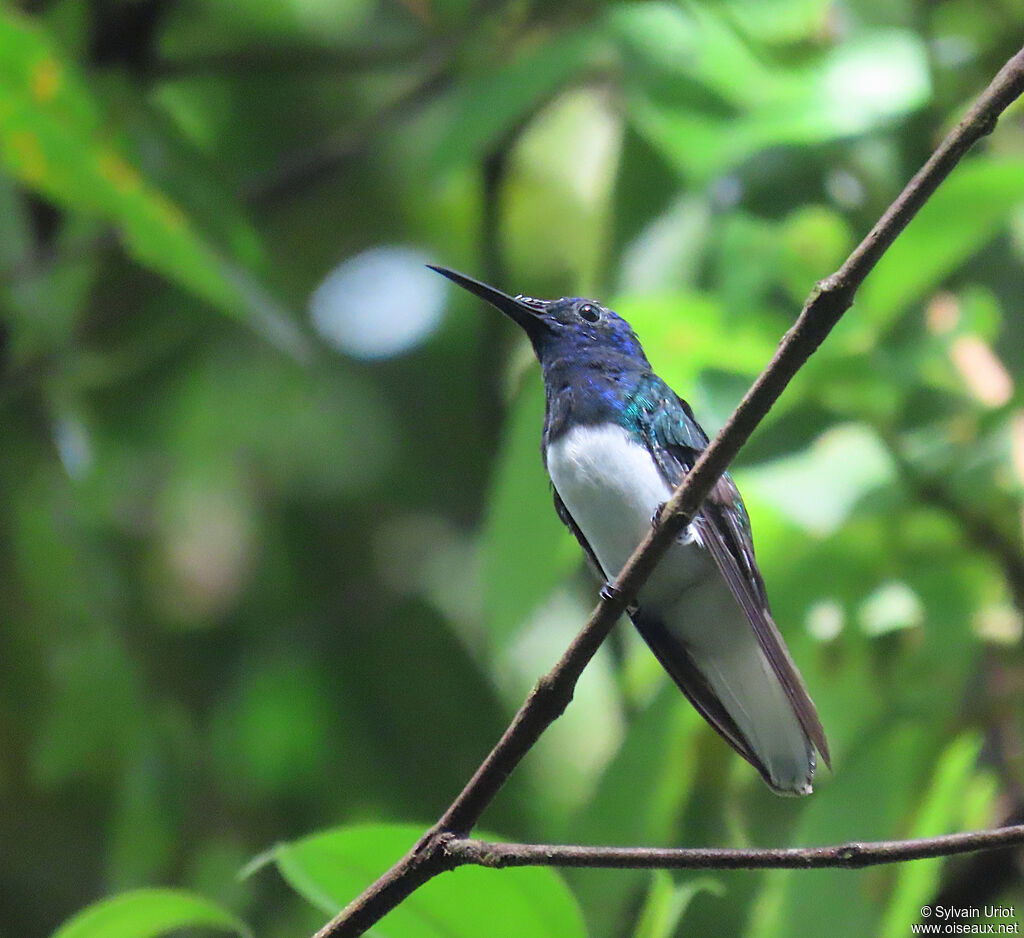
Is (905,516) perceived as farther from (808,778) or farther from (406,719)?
(406,719)

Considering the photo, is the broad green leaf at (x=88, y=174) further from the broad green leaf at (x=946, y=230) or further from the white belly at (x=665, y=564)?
the broad green leaf at (x=946, y=230)

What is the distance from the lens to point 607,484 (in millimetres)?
1665

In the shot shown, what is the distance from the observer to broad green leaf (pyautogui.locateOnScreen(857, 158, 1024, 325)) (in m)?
1.87

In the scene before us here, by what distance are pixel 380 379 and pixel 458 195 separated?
1.73 ft

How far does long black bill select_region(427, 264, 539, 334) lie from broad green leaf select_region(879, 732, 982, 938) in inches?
34.1

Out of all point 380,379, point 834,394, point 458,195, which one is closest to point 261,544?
point 380,379

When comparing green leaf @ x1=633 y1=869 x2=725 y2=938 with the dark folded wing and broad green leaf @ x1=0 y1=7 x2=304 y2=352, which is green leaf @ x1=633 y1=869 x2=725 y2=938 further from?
broad green leaf @ x1=0 y1=7 x2=304 y2=352

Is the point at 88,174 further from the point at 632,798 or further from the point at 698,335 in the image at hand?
the point at 632,798

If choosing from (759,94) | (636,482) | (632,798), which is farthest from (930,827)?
(759,94)

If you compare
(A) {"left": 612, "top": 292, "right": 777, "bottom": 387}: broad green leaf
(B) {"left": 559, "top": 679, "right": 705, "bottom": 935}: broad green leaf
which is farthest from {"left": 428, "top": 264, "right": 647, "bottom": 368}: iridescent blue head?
(B) {"left": 559, "top": 679, "right": 705, "bottom": 935}: broad green leaf

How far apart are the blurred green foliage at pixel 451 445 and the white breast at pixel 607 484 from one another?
0.26 meters

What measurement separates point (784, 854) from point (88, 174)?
1.84 meters

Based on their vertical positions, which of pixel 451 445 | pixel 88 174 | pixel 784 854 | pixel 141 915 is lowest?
pixel 141 915

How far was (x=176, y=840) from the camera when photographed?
2.62m
